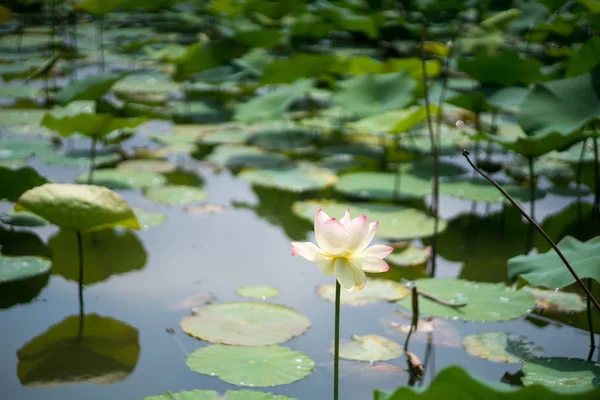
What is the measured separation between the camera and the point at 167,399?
3.76 feet

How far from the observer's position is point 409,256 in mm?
2061

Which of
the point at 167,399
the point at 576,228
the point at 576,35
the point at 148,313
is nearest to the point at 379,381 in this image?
the point at 167,399

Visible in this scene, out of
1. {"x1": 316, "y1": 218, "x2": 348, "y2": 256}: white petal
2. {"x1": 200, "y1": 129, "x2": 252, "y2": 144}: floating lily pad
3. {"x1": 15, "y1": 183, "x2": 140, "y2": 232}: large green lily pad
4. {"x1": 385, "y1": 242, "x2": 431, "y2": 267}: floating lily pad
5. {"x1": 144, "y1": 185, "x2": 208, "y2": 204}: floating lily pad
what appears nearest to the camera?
{"x1": 316, "y1": 218, "x2": 348, "y2": 256}: white petal

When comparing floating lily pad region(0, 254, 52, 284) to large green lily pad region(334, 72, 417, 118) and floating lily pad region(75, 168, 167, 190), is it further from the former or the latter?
large green lily pad region(334, 72, 417, 118)

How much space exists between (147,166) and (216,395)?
183cm

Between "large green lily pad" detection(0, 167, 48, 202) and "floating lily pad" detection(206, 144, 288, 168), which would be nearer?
"large green lily pad" detection(0, 167, 48, 202)

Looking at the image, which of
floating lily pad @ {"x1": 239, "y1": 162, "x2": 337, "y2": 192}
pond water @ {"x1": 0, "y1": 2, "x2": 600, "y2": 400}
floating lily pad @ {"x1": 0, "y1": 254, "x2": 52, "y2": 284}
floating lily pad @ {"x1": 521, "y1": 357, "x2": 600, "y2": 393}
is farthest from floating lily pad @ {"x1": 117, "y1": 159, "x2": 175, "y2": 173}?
floating lily pad @ {"x1": 521, "y1": 357, "x2": 600, "y2": 393}

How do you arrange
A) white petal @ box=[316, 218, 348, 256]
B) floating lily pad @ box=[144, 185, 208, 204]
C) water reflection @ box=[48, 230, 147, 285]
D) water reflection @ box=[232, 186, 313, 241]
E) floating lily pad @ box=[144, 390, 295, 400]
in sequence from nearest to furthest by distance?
1. white petal @ box=[316, 218, 348, 256]
2. floating lily pad @ box=[144, 390, 295, 400]
3. water reflection @ box=[48, 230, 147, 285]
4. water reflection @ box=[232, 186, 313, 241]
5. floating lily pad @ box=[144, 185, 208, 204]

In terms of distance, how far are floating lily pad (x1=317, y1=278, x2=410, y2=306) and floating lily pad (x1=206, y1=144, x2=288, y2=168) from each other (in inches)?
47.3

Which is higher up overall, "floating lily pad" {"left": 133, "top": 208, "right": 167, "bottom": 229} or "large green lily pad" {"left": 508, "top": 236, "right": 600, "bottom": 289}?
"large green lily pad" {"left": 508, "top": 236, "right": 600, "bottom": 289}

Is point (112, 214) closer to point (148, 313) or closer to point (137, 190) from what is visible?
point (148, 313)

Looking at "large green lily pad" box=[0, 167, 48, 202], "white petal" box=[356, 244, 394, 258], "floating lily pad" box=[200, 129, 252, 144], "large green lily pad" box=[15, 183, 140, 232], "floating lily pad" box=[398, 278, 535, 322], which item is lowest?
"floating lily pad" box=[200, 129, 252, 144]

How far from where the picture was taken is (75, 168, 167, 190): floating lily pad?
8.43ft

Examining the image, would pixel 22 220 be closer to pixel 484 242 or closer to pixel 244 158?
pixel 244 158
